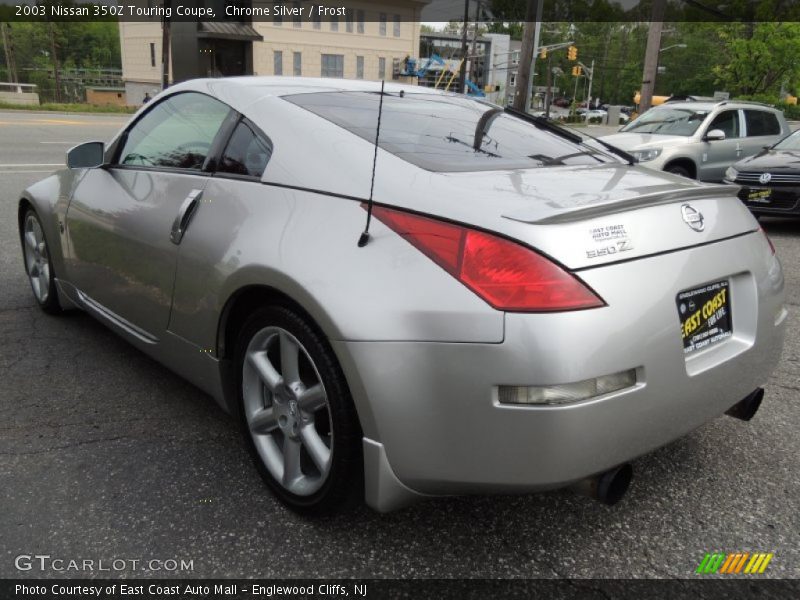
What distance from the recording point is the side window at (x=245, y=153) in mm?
2516

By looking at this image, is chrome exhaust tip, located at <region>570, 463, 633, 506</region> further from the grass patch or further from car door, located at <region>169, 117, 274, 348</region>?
the grass patch

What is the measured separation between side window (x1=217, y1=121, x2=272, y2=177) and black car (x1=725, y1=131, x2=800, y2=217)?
24.6 ft

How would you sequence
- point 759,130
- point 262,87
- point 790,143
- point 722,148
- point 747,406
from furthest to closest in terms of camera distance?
1. point 759,130
2. point 722,148
3. point 790,143
4. point 262,87
5. point 747,406

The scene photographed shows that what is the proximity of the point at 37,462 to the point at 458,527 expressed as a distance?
1676 millimetres

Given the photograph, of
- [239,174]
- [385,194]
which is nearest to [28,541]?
[239,174]

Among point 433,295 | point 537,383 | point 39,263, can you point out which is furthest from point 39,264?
point 537,383

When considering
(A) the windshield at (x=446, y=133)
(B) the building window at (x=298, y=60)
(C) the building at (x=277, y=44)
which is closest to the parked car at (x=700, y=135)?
(A) the windshield at (x=446, y=133)

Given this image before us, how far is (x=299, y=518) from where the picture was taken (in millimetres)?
2365

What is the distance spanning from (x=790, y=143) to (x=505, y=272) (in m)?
9.28

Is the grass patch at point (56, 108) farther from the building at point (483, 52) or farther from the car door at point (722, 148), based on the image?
the building at point (483, 52)

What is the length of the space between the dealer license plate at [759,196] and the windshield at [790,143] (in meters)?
1.27

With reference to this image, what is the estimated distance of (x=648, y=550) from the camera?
223 centimetres

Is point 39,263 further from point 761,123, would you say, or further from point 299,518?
point 761,123

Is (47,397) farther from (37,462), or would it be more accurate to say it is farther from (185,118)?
(185,118)
